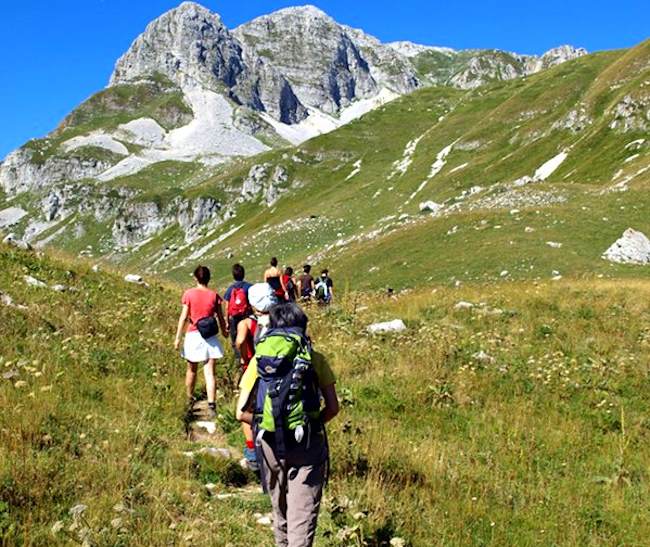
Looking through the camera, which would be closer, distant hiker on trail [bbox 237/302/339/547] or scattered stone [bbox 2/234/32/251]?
distant hiker on trail [bbox 237/302/339/547]

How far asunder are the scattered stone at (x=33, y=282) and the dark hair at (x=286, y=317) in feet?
39.5

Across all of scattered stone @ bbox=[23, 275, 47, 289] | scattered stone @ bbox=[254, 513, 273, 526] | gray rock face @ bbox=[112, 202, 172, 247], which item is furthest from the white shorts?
gray rock face @ bbox=[112, 202, 172, 247]

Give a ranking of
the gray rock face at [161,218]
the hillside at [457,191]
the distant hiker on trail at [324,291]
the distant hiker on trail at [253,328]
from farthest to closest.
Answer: the gray rock face at [161,218], the hillside at [457,191], the distant hiker on trail at [324,291], the distant hiker on trail at [253,328]

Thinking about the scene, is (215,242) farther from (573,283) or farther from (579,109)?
(573,283)

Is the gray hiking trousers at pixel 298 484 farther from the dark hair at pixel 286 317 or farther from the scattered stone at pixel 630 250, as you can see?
the scattered stone at pixel 630 250

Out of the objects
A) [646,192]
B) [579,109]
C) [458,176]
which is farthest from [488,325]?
[579,109]

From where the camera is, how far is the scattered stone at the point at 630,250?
3083cm

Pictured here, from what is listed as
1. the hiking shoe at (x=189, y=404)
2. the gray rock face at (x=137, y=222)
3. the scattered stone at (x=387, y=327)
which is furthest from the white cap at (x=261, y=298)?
the gray rock face at (x=137, y=222)

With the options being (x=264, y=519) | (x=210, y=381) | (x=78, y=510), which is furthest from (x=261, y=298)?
(x=78, y=510)

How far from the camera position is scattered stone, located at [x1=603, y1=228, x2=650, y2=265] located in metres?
30.8

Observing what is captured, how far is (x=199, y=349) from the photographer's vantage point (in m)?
10.2

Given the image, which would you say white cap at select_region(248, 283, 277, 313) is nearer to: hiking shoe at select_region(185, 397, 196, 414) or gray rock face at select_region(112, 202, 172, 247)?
hiking shoe at select_region(185, 397, 196, 414)

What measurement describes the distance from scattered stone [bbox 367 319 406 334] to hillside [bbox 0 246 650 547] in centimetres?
36

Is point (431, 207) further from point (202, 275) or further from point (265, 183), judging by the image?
point (265, 183)
